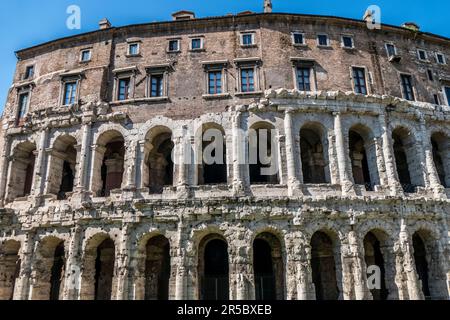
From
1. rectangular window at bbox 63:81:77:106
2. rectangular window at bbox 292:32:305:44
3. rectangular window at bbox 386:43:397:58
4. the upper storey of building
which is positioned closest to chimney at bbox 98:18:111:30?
the upper storey of building

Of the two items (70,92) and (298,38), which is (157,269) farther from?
(298,38)

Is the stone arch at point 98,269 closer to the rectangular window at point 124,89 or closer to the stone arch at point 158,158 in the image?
the stone arch at point 158,158

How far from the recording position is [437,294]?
14641 millimetres

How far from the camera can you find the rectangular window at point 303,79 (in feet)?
55.4

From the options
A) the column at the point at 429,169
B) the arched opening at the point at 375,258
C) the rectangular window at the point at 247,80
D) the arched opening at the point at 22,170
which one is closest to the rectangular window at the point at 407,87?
the column at the point at 429,169

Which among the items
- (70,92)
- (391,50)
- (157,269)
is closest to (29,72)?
(70,92)

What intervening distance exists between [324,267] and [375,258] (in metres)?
2.58

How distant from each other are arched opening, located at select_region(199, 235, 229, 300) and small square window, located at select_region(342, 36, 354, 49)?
11686 millimetres

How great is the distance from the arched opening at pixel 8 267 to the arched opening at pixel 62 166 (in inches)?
120

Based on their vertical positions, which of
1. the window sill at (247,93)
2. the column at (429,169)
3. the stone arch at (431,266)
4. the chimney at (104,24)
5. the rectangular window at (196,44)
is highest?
the chimney at (104,24)

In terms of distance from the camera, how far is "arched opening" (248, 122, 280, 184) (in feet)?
52.3

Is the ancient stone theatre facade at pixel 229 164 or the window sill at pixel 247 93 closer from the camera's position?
the ancient stone theatre facade at pixel 229 164
